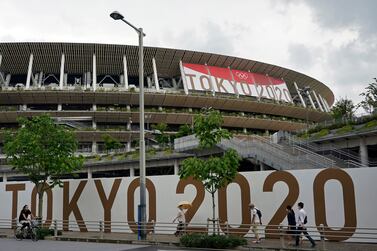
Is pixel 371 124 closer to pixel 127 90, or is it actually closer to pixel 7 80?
pixel 127 90

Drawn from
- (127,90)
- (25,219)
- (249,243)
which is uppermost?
(127,90)

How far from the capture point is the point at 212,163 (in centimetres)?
1809

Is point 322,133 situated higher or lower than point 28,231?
higher

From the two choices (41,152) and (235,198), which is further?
(41,152)

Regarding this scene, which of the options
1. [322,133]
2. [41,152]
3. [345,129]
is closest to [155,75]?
[322,133]

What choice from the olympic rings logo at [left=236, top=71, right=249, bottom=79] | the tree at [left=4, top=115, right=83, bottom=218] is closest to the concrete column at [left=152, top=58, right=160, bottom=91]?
the olympic rings logo at [left=236, top=71, right=249, bottom=79]

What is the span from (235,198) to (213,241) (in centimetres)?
419

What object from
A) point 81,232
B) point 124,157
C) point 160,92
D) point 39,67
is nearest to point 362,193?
point 81,232

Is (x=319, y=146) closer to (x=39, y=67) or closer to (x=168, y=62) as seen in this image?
(x=168, y=62)

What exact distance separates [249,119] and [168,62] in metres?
15.7

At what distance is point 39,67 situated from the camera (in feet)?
236

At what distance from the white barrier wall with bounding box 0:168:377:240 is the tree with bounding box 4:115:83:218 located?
1.16 metres

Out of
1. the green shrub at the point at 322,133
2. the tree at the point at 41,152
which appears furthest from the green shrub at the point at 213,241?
the green shrub at the point at 322,133

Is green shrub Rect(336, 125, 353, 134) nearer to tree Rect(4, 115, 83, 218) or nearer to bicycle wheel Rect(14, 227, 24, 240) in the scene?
tree Rect(4, 115, 83, 218)
